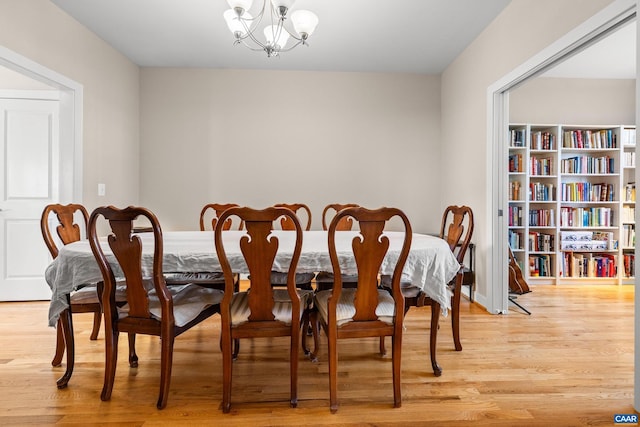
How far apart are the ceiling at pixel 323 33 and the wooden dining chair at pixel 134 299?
2.13 metres

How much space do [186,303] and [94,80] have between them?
2.81 meters

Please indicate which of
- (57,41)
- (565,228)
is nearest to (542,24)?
(565,228)

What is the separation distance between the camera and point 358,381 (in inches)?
77.0

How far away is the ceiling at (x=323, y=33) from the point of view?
2.95m

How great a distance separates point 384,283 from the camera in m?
2.47

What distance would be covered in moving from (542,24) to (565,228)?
9.40ft

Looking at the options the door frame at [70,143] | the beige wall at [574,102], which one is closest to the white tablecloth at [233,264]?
the door frame at [70,143]

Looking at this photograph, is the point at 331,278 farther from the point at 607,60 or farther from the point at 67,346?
the point at 607,60

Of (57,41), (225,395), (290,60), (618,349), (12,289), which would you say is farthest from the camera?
(290,60)

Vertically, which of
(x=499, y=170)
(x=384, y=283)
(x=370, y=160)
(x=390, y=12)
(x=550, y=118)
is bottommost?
(x=384, y=283)

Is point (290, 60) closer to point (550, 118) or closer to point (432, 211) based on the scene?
point (432, 211)

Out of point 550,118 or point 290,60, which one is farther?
point 550,118

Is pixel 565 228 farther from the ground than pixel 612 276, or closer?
farther from the ground

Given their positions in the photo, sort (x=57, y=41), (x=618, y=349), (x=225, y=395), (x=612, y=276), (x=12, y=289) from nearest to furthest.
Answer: (x=225, y=395) → (x=618, y=349) → (x=57, y=41) → (x=12, y=289) → (x=612, y=276)
